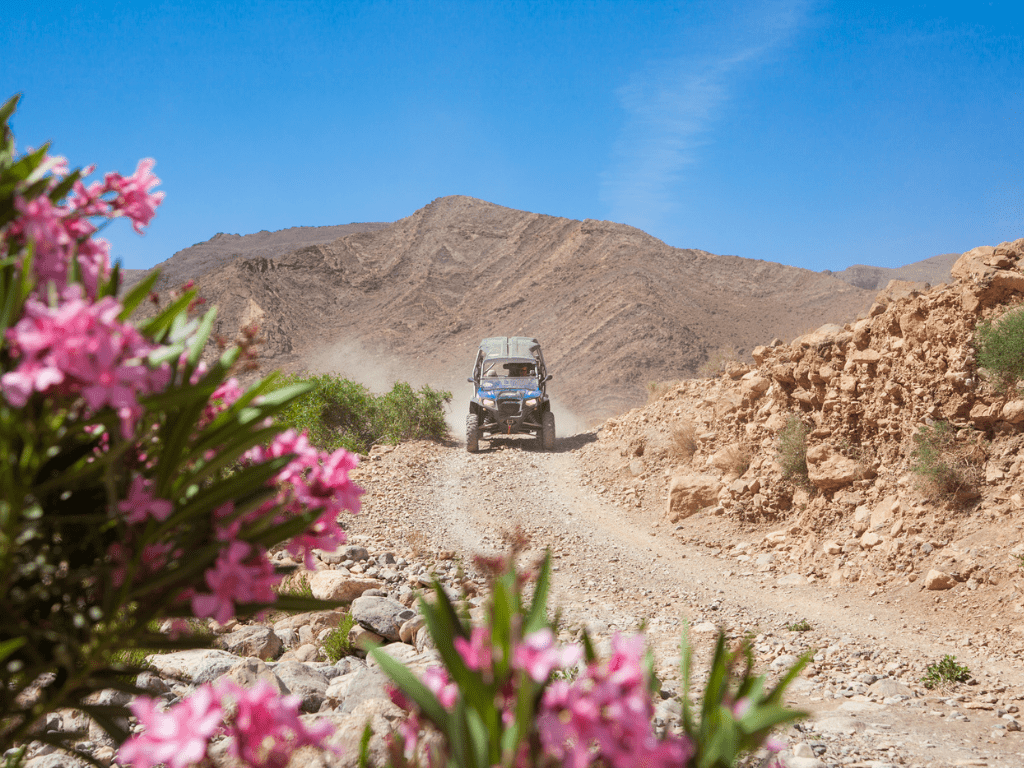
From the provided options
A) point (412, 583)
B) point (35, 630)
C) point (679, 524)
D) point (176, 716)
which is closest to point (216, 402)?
point (35, 630)

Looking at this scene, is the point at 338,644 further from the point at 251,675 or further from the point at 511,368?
the point at 511,368

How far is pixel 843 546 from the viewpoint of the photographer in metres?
8.15

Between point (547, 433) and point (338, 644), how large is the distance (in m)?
10.7

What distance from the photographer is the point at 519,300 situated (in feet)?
148

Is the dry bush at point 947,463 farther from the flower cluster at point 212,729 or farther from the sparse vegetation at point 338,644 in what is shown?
the flower cluster at point 212,729

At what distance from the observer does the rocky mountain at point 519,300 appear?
36562mm

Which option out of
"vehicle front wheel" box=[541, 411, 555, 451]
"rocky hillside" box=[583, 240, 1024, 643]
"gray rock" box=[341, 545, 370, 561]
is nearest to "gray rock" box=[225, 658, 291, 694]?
"gray rock" box=[341, 545, 370, 561]

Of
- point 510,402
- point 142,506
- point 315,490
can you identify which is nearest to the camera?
point 142,506

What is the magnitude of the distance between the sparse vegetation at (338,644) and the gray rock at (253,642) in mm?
429

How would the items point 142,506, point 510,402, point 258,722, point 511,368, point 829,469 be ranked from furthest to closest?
1. point 511,368
2. point 510,402
3. point 829,469
4. point 142,506
5. point 258,722

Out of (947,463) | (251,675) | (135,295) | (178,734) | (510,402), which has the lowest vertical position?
(178,734)

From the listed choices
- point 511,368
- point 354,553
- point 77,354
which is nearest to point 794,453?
point 354,553

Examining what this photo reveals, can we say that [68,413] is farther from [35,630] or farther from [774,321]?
[774,321]

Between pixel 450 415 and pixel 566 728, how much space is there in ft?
80.8
